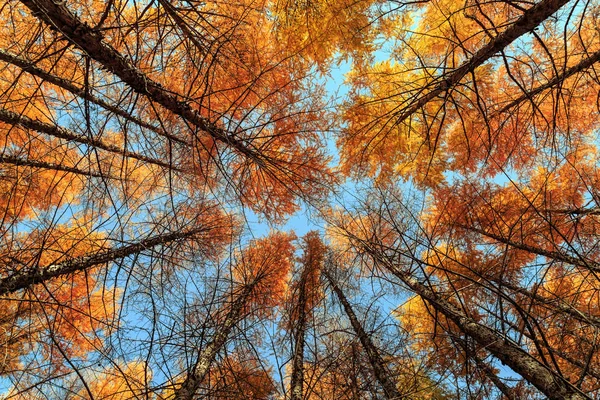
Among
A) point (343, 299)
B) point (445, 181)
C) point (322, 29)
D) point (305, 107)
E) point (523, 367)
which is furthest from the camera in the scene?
point (445, 181)

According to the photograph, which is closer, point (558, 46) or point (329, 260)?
point (558, 46)

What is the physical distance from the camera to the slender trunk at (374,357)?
371 cm

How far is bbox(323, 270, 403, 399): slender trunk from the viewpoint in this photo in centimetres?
371

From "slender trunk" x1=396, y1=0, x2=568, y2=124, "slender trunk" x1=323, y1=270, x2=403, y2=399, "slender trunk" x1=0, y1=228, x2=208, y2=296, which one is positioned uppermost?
"slender trunk" x1=0, y1=228, x2=208, y2=296

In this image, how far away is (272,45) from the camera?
7293 mm

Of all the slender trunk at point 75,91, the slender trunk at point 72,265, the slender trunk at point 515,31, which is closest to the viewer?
the slender trunk at point 75,91

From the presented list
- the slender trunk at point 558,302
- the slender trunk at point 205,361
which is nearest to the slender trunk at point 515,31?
the slender trunk at point 558,302

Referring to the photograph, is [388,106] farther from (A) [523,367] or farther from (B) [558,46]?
(A) [523,367]

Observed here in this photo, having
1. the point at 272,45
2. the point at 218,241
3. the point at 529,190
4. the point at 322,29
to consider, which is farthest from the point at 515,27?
the point at 529,190

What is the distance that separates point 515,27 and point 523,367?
2648mm

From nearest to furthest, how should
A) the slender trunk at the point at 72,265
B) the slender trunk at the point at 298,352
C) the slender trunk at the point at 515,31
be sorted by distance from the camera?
the slender trunk at the point at 515,31 → the slender trunk at the point at 298,352 → the slender trunk at the point at 72,265

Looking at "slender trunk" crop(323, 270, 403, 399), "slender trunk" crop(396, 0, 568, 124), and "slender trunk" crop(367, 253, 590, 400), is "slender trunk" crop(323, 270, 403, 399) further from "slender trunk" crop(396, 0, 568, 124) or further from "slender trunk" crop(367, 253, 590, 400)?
"slender trunk" crop(396, 0, 568, 124)

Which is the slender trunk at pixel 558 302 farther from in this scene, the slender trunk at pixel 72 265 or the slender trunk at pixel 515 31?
the slender trunk at pixel 72 265

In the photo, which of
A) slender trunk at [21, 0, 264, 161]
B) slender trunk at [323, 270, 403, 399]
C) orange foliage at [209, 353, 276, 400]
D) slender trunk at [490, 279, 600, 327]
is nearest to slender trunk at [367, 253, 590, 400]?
slender trunk at [490, 279, 600, 327]
